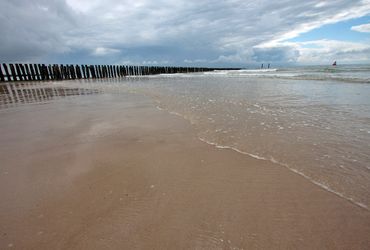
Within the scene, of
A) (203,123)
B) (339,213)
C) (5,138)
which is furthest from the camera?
(203,123)

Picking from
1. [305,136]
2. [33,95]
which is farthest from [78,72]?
[305,136]

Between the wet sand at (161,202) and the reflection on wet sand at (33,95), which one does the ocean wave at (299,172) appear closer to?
the wet sand at (161,202)

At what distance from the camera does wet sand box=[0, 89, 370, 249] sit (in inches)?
63.9

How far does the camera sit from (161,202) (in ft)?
6.79

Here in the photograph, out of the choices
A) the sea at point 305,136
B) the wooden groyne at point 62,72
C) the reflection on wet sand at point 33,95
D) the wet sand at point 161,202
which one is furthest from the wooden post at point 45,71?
the wet sand at point 161,202

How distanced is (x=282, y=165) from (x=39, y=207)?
2666 millimetres

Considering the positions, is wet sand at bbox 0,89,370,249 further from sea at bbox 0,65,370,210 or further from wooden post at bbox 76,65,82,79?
wooden post at bbox 76,65,82,79

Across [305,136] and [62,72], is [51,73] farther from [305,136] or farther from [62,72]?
[305,136]

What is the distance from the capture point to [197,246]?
5.09 feet

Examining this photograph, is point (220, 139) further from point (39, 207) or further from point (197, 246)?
point (39, 207)

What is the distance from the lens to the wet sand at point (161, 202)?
5.32 ft

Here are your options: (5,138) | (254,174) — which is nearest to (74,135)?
(5,138)

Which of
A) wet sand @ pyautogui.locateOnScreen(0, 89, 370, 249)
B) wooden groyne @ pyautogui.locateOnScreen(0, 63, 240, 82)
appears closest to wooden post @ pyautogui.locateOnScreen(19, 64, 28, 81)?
wooden groyne @ pyautogui.locateOnScreen(0, 63, 240, 82)

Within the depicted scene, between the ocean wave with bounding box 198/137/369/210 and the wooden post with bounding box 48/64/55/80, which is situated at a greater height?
the ocean wave with bounding box 198/137/369/210
